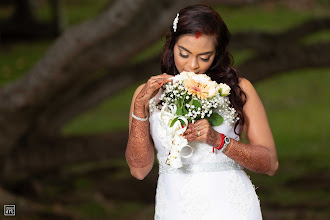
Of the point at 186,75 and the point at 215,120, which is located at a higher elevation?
the point at 186,75

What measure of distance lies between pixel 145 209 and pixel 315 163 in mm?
3772

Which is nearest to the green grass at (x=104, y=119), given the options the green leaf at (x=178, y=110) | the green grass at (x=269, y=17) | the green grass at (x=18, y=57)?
the green grass at (x=18, y=57)

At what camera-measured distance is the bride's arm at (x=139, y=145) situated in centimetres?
291

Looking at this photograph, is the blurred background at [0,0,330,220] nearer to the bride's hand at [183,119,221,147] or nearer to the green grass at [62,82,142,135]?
the bride's hand at [183,119,221,147]

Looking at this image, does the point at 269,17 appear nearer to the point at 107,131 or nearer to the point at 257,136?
the point at 107,131

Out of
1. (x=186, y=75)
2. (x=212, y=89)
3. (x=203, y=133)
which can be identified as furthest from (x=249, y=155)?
(x=186, y=75)

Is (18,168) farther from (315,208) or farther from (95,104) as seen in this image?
(315,208)

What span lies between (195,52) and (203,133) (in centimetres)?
40

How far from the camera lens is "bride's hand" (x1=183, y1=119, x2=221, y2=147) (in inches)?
109

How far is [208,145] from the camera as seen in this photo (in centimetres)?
302

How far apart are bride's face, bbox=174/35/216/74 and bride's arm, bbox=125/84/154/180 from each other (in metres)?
0.30

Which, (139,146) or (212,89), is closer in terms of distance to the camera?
(212,89)

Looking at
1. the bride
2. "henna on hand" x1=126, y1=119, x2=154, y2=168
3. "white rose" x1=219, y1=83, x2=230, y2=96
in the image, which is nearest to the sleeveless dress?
the bride

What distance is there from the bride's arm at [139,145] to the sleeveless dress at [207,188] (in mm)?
99
